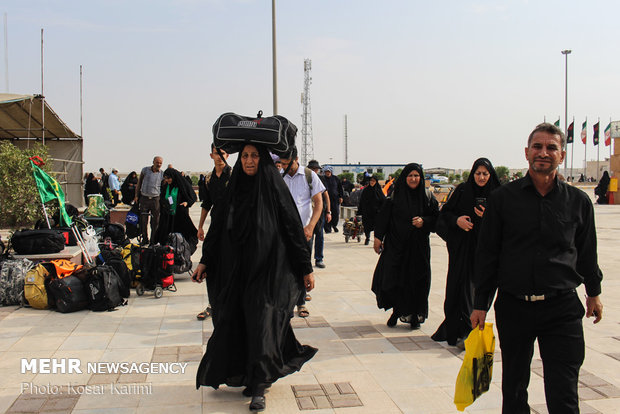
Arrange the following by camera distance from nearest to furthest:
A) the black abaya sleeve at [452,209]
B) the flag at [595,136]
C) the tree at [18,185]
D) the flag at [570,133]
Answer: the black abaya sleeve at [452,209] → the tree at [18,185] → the flag at [570,133] → the flag at [595,136]

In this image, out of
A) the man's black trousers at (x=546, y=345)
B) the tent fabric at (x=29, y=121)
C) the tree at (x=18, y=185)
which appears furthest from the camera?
the tent fabric at (x=29, y=121)

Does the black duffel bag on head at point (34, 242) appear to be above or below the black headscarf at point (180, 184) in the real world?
below

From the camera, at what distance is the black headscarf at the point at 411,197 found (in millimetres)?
5980

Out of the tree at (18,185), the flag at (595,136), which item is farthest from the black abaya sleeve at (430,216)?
the flag at (595,136)

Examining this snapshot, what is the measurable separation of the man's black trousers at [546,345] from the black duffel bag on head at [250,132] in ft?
5.85

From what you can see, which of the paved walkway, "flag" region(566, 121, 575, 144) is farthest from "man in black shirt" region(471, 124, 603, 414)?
"flag" region(566, 121, 575, 144)

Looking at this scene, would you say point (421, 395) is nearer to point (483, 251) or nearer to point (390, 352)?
point (390, 352)

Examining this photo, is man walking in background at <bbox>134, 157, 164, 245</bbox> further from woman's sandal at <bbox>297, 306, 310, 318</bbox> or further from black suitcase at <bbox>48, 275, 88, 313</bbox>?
woman's sandal at <bbox>297, 306, 310, 318</bbox>

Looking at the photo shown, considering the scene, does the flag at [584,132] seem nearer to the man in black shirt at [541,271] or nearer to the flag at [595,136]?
the flag at [595,136]

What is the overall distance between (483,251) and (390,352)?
220 centimetres

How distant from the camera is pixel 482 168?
5223mm

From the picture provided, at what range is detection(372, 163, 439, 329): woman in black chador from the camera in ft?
19.5

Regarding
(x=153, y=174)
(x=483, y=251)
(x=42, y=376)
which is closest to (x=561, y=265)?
(x=483, y=251)

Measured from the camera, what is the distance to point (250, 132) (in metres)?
4.00
